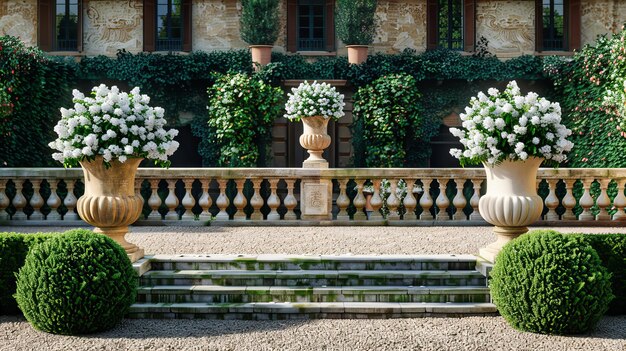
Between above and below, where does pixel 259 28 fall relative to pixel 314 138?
above

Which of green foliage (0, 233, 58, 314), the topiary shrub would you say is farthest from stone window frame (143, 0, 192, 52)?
the topiary shrub

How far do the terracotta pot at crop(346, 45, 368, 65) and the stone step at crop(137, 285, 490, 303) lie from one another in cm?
1108

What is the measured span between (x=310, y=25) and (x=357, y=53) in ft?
Answer: 5.57

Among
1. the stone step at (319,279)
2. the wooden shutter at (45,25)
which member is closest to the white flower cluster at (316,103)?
the stone step at (319,279)

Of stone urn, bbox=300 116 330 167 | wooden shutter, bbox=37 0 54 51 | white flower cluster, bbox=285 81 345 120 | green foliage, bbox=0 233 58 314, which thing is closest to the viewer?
green foliage, bbox=0 233 58 314

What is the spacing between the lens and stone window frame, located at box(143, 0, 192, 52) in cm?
1950

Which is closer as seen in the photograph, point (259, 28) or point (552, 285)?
point (552, 285)

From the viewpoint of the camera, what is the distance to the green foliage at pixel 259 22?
18734 mm

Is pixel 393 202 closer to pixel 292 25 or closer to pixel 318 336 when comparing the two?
pixel 318 336

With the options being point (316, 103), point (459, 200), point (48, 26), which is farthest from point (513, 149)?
point (48, 26)

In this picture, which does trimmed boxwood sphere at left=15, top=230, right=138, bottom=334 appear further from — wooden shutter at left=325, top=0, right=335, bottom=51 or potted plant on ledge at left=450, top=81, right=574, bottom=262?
wooden shutter at left=325, top=0, right=335, bottom=51

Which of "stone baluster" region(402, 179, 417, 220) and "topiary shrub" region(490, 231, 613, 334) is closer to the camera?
"topiary shrub" region(490, 231, 613, 334)

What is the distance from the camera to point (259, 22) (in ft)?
61.5

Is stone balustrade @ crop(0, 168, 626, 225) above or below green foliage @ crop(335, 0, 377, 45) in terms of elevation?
below
